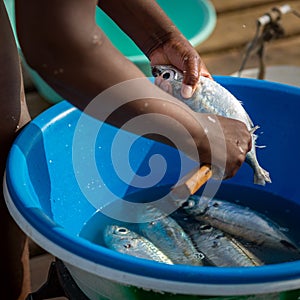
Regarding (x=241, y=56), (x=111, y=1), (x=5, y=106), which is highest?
(x=111, y=1)

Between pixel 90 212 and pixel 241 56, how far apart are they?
1.54 meters

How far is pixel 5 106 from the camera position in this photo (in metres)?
1.65

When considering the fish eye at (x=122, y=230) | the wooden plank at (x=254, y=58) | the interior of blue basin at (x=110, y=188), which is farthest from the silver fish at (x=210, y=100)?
the wooden plank at (x=254, y=58)

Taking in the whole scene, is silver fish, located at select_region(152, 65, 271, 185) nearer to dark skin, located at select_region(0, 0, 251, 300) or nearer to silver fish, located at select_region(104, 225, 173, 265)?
dark skin, located at select_region(0, 0, 251, 300)

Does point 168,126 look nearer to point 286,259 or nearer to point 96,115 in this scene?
point 96,115

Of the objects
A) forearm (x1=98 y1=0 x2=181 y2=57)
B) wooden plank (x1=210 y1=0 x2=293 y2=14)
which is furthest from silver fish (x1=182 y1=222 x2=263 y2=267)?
wooden plank (x1=210 y1=0 x2=293 y2=14)

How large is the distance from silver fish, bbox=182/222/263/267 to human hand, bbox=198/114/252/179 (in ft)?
0.77

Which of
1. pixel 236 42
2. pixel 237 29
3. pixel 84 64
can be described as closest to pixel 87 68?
pixel 84 64

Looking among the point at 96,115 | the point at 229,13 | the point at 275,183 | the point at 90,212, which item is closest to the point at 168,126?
the point at 96,115

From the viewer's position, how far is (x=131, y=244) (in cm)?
171

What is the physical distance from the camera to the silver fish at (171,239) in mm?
1704

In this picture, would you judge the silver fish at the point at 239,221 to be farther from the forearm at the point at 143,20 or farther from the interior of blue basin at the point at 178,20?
the interior of blue basin at the point at 178,20

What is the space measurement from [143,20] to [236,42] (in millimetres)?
1561

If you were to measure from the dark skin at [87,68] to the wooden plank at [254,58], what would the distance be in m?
1.29
